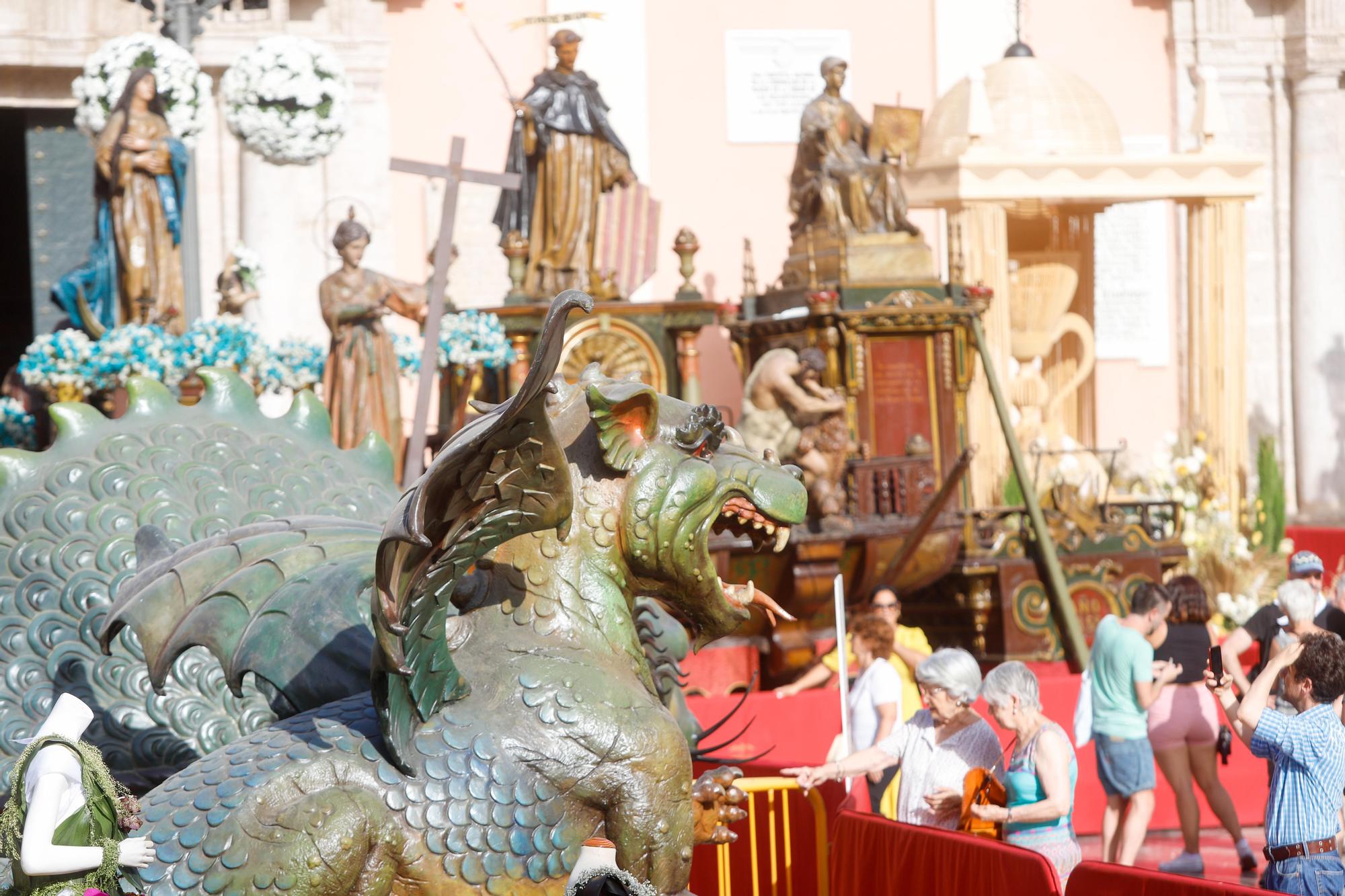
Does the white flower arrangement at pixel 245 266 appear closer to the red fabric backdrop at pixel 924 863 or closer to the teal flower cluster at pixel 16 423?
the teal flower cluster at pixel 16 423

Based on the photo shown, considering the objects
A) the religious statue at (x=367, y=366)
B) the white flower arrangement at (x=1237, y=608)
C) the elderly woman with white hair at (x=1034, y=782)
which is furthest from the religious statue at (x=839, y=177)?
the elderly woman with white hair at (x=1034, y=782)

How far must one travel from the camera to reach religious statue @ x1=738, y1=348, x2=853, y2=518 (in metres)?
10.8

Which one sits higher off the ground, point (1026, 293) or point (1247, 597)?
point (1026, 293)

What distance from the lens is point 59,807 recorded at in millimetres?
3057

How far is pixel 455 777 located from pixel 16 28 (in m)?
11.2

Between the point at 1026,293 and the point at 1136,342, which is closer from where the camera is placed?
the point at 1026,293

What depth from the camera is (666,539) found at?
3.20 metres

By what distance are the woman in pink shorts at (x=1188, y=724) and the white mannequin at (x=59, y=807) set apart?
5502 millimetres

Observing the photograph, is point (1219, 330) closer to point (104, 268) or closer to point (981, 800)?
point (104, 268)

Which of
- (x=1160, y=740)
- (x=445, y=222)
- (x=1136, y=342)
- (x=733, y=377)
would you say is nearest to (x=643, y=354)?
(x=733, y=377)

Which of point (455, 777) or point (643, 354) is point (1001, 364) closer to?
point (643, 354)

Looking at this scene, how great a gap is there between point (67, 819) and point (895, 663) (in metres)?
5.06

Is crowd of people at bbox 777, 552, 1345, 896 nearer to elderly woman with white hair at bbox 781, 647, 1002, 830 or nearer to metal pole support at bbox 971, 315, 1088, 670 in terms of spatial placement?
elderly woman with white hair at bbox 781, 647, 1002, 830

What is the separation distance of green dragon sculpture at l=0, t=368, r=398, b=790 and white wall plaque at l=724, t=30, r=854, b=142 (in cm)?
1293
